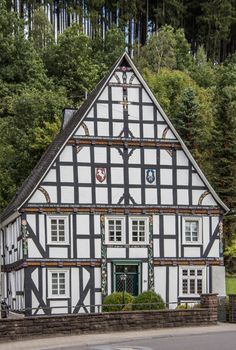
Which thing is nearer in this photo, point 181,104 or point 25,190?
point 25,190

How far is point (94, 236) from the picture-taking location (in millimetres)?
36781

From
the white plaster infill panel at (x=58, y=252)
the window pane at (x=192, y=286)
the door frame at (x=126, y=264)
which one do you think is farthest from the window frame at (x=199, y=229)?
the white plaster infill panel at (x=58, y=252)

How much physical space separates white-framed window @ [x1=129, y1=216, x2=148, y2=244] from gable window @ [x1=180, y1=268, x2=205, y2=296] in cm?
234

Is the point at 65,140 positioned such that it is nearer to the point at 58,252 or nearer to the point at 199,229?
the point at 58,252

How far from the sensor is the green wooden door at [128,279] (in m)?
36.7

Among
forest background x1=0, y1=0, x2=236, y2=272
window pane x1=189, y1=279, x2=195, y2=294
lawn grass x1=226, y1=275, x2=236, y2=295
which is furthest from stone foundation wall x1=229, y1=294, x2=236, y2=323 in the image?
forest background x1=0, y1=0, x2=236, y2=272

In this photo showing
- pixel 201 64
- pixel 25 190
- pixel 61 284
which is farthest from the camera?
pixel 201 64

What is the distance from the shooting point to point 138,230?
37.6 m

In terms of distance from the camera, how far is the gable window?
122 ft

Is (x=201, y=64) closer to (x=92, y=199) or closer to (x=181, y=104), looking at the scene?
(x=181, y=104)

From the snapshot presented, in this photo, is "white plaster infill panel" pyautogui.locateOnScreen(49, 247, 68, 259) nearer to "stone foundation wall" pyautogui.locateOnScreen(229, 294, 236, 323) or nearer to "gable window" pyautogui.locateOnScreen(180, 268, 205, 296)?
"gable window" pyautogui.locateOnScreen(180, 268, 205, 296)

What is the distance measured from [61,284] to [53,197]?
3.83m

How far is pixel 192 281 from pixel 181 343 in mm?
16651

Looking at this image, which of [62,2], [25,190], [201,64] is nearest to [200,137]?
[25,190]
